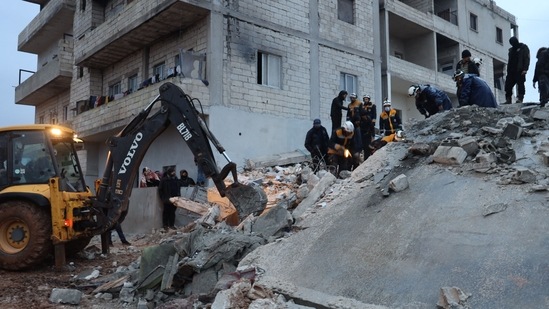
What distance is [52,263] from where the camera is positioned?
7.88m

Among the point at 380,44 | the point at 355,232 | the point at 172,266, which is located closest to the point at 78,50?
the point at 380,44

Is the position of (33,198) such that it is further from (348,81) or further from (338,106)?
(348,81)

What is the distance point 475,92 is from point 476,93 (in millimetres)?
30

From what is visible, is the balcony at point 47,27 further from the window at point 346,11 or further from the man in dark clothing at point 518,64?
the man in dark clothing at point 518,64

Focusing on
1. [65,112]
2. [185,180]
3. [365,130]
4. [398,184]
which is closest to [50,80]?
[65,112]

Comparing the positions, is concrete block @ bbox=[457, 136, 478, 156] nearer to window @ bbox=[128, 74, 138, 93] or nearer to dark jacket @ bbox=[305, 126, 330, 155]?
dark jacket @ bbox=[305, 126, 330, 155]

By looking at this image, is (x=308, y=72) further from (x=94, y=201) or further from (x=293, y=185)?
(x=94, y=201)

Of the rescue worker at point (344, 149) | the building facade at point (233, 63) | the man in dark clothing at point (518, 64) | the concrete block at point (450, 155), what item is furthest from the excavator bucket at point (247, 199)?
Result: the man in dark clothing at point (518, 64)

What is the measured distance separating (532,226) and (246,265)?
9.82 feet

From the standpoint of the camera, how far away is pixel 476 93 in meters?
9.02

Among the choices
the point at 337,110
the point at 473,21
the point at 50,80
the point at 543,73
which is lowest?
the point at 337,110

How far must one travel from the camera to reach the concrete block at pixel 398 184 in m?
5.89

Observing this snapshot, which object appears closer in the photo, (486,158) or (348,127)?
(486,158)

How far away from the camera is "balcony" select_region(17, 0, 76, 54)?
808 inches
